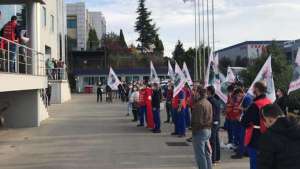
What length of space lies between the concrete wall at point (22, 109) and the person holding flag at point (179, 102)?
6.92 metres

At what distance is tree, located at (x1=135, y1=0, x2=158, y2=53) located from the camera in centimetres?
11875

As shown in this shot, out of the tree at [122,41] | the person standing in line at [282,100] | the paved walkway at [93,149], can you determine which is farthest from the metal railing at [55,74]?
the tree at [122,41]

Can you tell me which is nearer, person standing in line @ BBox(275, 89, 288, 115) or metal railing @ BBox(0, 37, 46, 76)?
person standing in line @ BBox(275, 89, 288, 115)

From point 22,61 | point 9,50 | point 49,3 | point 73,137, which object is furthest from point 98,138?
point 49,3

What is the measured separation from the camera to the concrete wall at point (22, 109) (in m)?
23.1

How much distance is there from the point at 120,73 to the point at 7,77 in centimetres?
6434

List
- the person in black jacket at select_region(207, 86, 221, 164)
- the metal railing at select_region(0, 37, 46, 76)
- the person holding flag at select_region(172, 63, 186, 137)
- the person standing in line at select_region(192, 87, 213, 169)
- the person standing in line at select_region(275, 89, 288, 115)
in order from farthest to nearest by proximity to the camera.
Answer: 1. the metal railing at select_region(0, 37, 46, 76)
2. the person holding flag at select_region(172, 63, 186, 137)
3. the person standing in line at select_region(275, 89, 288, 115)
4. the person in black jacket at select_region(207, 86, 221, 164)
5. the person standing in line at select_region(192, 87, 213, 169)

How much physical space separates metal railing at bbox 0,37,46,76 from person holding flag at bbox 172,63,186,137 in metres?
5.30

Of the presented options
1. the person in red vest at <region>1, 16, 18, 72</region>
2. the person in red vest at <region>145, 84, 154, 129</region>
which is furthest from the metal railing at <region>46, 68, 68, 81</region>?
the person in red vest at <region>1, 16, 18, 72</region>

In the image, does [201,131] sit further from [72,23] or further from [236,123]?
[72,23]

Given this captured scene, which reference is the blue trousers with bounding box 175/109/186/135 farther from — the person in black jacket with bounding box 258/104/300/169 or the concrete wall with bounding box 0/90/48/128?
the person in black jacket with bounding box 258/104/300/169

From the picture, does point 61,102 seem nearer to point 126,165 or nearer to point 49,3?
point 49,3

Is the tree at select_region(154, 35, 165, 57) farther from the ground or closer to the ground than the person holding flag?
farther from the ground

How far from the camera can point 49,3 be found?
47781 mm
